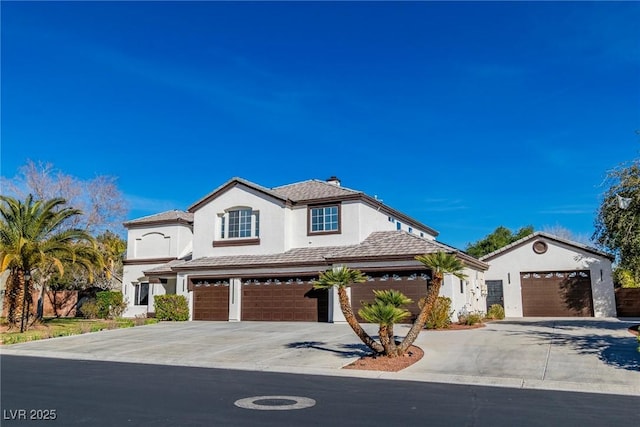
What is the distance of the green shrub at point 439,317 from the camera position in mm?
20875

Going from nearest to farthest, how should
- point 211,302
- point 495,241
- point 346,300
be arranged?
point 346,300 → point 211,302 → point 495,241

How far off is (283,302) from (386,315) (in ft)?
43.7

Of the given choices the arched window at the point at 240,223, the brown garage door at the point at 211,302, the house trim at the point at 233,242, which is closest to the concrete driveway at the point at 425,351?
the brown garage door at the point at 211,302

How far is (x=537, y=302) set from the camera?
29031 mm

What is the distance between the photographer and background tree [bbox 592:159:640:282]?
2152 cm

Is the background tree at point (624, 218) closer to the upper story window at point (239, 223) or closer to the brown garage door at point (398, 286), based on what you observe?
the brown garage door at point (398, 286)

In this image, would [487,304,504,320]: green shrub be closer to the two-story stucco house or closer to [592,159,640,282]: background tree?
the two-story stucco house

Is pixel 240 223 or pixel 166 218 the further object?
pixel 166 218

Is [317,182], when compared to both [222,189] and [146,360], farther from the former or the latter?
[146,360]

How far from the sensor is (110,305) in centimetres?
3319

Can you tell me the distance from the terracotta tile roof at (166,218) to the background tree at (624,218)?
80.6 feet

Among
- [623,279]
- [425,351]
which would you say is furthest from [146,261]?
[623,279]

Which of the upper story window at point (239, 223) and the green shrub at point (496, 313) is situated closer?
the green shrub at point (496, 313)

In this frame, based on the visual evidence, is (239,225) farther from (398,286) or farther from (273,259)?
(398,286)
